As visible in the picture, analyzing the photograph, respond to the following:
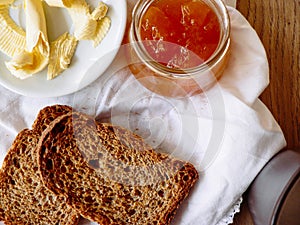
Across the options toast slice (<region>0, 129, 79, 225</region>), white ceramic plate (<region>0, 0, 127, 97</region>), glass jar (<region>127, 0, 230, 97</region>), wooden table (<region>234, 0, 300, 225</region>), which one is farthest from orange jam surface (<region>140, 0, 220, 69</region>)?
toast slice (<region>0, 129, 79, 225</region>)

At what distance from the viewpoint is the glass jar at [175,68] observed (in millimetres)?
1589

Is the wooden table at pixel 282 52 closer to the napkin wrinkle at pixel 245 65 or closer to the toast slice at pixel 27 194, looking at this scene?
the napkin wrinkle at pixel 245 65

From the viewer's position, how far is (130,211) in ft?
5.67

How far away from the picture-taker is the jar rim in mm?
1584

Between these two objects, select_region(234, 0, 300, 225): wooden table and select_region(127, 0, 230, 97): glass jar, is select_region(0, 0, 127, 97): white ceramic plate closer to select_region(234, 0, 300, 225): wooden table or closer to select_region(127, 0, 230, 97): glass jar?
select_region(127, 0, 230, 97): glass jar

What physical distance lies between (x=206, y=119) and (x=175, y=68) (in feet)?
0.72

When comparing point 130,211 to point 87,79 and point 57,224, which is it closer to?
point 57,224

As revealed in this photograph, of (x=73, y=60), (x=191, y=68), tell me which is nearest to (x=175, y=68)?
(x=191, y=68)

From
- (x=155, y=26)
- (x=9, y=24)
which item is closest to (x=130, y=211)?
(x=155, y=26)

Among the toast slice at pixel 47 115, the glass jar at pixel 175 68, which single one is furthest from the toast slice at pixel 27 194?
the glass jar at pixel 175 68

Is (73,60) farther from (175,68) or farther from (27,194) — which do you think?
(27,194)

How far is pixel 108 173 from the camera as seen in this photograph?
5.64 feet

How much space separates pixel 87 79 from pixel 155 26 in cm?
26

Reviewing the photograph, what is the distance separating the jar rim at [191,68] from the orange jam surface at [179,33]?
0.01m
